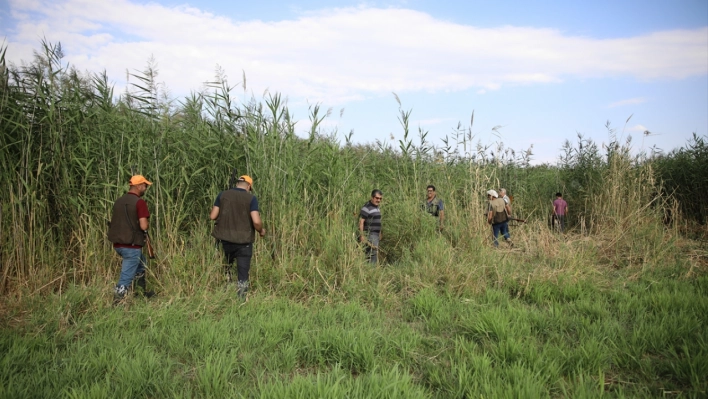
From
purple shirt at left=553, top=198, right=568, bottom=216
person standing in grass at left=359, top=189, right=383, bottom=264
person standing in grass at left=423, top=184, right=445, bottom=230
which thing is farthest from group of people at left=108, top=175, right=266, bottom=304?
purple shirt at left=553, top=198, right=568, bottom=216

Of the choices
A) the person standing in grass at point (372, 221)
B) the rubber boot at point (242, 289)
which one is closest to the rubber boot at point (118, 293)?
the rubber boot at point (242, 289)

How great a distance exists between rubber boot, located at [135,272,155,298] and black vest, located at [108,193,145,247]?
475 mm

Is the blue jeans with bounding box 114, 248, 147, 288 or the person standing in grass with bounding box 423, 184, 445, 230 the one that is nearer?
the blue jeans with bounding box 114, 248, 147, 288

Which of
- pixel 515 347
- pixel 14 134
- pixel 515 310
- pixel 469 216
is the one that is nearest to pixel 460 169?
pixel 469 216

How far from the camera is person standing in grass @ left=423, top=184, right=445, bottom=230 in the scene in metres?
7.54

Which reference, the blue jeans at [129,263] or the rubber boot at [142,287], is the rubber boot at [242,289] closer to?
the rubber boot at [142,287]

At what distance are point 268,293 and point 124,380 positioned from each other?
2308 millimetres

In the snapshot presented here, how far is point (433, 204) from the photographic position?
795 cm

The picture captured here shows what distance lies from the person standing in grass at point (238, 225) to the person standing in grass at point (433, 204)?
347 cm

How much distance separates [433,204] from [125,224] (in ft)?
17.7

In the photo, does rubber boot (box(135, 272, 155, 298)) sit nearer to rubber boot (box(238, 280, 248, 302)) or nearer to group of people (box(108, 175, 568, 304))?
group of people (box(108, 175, 568, 304))

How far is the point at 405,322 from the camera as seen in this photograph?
4.11 meters

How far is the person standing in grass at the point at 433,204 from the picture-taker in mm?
7539

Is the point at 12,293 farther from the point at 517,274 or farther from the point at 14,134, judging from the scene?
the point at 517,274
